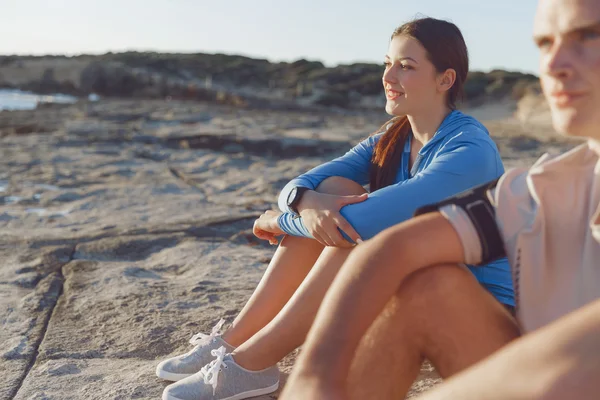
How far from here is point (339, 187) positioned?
2.38m

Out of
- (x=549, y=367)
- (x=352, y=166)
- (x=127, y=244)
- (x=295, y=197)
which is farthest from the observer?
(x=127, y=244)

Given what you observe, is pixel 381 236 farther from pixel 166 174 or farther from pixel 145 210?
pixel 166 174

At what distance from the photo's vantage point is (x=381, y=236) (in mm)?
1445

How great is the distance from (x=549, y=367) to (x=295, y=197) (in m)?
1.42

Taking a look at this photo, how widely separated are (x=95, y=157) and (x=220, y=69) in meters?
25.6

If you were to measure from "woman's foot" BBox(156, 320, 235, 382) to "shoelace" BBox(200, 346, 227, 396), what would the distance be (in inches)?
4.8

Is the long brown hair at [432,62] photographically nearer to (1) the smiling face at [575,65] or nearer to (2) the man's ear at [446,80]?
(2) the man's ear at [446,80]

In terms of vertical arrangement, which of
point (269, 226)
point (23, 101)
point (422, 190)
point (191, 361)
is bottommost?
point (23, 101)

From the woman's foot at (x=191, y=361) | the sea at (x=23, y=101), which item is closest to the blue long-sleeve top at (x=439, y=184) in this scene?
the woman's foot at (x=191, y=361)

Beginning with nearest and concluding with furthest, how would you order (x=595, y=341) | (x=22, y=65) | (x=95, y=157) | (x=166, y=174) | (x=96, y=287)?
(x=595, y=341)
(x=96, y=287)
(x=166, y=174)
(x=95, y=157)
(x=22, y=65)

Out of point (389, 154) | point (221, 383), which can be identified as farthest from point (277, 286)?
point (389, 154)

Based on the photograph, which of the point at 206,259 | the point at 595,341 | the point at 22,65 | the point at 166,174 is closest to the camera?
the point at 595,341

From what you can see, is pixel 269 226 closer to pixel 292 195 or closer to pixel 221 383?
pixel 292 195

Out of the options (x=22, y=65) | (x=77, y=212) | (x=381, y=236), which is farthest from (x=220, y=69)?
(x=381, y=236)
